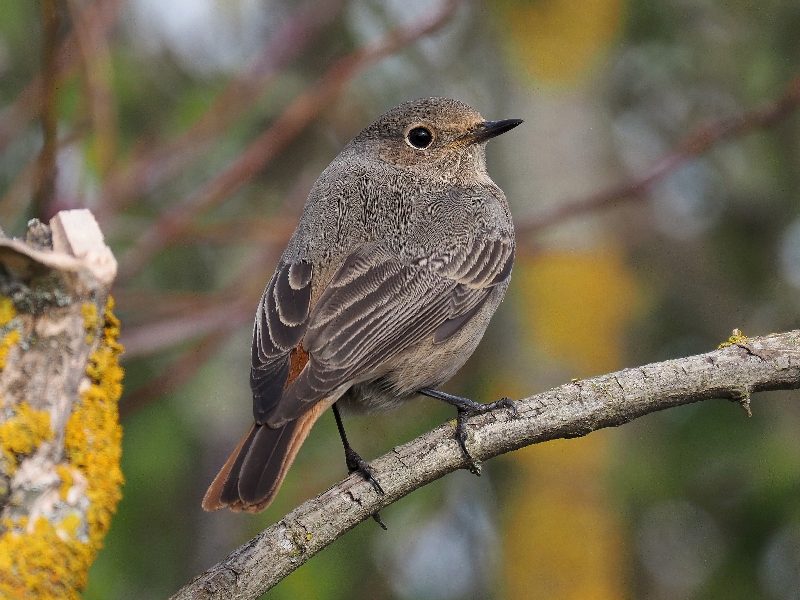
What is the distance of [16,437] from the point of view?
249 cm

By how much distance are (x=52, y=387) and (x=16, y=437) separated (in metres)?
0.15

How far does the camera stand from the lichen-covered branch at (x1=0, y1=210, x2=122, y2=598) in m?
2.50

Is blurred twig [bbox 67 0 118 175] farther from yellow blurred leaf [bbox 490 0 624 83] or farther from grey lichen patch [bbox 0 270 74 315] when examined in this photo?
yellow blurred leaf [bbox 490 0 624 83]

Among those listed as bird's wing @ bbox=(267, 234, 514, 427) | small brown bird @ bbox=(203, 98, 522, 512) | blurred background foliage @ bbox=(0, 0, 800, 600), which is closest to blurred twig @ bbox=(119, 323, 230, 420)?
blurred background foliage @ bbox=(0, 0, 800, 600)

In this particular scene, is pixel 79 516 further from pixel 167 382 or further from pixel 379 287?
pixel 167 382

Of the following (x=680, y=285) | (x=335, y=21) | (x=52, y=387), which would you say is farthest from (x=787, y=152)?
(x=52, y=387)

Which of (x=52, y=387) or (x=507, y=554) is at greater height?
(x=507, y=554)

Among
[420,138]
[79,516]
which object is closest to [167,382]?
[420,138]

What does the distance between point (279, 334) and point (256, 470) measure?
635 millimetres

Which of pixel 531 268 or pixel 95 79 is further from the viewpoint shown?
pixel 531 268

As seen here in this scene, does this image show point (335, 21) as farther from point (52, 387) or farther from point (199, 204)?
point (52, 387)

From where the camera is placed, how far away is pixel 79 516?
260cm

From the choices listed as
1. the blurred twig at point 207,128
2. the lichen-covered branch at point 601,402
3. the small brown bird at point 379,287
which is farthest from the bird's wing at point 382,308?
the blurred twig at point 207,128

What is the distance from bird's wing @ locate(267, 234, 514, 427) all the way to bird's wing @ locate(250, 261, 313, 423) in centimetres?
4
